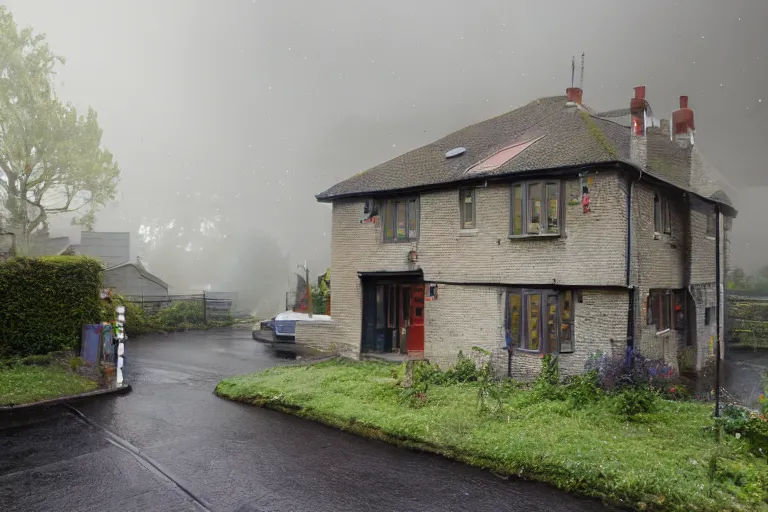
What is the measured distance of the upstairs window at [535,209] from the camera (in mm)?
13539

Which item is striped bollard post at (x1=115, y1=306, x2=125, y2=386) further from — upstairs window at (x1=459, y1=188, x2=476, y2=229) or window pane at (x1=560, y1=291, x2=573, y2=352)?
window pane at (x1=560, y1=291, x2=573, y2=352)

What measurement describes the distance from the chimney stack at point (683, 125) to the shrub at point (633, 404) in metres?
11.7

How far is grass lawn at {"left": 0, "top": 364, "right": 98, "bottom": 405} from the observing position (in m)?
12.3

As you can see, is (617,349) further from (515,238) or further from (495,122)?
(495,122)

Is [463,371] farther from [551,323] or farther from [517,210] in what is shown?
[517,210]

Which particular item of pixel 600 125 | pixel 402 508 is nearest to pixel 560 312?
pixel 600 125

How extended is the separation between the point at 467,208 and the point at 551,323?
4.17m

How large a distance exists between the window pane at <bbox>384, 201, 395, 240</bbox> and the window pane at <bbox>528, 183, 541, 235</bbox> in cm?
515

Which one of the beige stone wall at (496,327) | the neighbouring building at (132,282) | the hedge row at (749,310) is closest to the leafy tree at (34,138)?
the neighbouring building at (132,282)

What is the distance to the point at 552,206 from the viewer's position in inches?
536

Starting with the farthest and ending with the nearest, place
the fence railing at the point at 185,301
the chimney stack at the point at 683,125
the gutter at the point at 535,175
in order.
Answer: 1. the fence railing at the point at 185,301
2. the chimney stack at the point at 683,125
3. the gutter at the point at 535,175

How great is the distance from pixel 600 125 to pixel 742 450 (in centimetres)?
1085

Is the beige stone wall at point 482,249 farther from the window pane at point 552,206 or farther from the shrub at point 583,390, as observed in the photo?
the shrub at point 583,390

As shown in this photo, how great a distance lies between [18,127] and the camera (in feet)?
104
